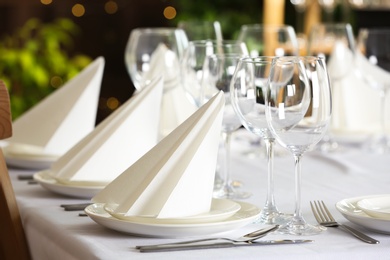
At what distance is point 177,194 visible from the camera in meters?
1.41

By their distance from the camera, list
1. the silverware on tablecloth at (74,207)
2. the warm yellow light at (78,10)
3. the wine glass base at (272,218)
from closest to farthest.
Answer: the wine glass base at (272,218)
the silverware on tablecloth at (74,207)
the warm yellow light at (78,10)

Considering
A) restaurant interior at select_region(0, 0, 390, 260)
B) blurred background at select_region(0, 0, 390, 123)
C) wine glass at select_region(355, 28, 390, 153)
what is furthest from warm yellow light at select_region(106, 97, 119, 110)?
wine glass at select_region(355, 28, 390, 153)

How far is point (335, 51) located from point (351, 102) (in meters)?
0.15

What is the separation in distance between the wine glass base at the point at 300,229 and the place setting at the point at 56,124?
0.75 metres

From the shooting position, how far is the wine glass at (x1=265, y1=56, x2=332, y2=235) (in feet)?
4.58

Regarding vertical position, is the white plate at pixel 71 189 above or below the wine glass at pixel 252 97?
below

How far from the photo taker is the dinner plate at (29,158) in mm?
2049

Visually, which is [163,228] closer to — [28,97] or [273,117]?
[273,117]

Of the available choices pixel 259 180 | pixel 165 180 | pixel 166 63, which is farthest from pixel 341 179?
pixel 165 180

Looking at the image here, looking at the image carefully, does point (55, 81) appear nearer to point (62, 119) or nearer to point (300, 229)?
point (62, 119)

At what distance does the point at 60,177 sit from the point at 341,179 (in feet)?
1.97

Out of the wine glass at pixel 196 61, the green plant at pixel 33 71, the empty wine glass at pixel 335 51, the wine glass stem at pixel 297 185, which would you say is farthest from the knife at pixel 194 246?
the green plant at pixel 33 71

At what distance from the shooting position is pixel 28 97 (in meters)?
4.69

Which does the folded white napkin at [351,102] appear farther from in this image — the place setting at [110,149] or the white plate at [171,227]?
the white plate at [171,227]
